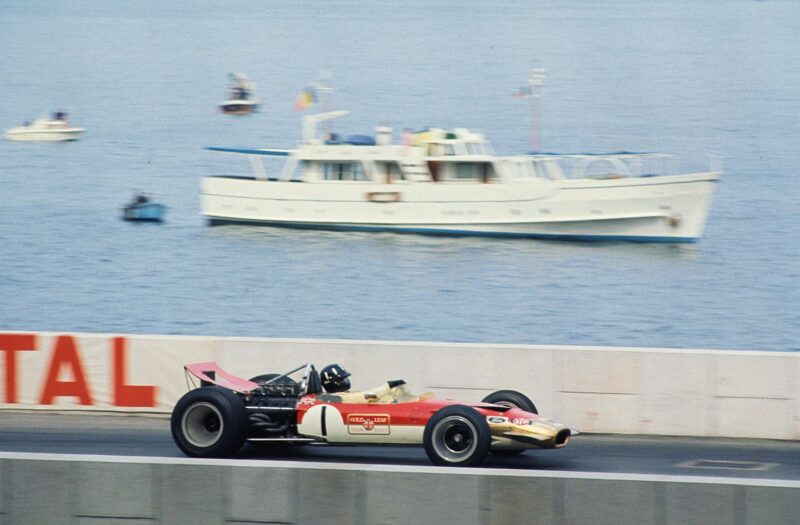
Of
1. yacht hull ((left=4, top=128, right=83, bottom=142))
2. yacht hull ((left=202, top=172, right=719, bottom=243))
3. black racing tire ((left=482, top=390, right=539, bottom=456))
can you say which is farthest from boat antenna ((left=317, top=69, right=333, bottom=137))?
black racing tire ((left=482, top=390, right=539, bottom=456))

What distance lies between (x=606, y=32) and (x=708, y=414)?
58218 millimetres

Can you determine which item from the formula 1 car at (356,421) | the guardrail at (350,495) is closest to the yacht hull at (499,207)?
the formula 1 car at (356,421)

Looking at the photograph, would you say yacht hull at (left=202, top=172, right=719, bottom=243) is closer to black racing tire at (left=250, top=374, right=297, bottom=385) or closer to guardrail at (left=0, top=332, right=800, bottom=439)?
guardrail at (left=0, top=332, right=800, bottom=439)

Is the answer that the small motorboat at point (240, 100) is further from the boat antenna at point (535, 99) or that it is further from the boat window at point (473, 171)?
the boat window at point (473, 171)

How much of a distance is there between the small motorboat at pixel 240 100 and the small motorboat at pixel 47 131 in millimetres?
7423

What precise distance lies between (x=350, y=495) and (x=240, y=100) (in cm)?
5127

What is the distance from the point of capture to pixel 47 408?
14992mm

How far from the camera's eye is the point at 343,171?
4303cm

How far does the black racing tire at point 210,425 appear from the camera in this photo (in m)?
11.6

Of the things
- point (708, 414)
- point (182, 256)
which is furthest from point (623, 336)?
point (708, 414)

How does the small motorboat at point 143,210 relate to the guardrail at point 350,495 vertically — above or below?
above

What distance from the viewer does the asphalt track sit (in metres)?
11.7

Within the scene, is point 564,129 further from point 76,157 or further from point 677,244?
point 76,157

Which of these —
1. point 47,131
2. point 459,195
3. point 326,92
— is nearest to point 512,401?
point 459,195
